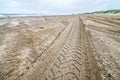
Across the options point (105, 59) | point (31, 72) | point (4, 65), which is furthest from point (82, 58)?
point (4, 65)

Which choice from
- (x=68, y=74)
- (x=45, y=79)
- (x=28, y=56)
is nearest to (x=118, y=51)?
(x=68, y=74)

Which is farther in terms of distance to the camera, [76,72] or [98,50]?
[98,50]

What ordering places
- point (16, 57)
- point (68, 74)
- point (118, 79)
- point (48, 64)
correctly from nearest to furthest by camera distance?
point (118, 79)
point (68, 74)
point (48, 64)
point (16, 57)

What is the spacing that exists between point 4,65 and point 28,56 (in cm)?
78

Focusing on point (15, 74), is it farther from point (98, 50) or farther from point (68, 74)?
point (98, 50)

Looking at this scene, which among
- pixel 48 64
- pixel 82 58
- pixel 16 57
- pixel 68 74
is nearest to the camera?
pixel 68 74

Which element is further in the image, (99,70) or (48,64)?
(48,64)

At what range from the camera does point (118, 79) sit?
2.53 meters

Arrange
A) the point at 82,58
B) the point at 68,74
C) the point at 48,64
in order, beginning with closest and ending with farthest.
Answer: the point at 68,74, the point at 48,64, the point at 82,58

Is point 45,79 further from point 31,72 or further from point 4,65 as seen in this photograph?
point 4,65

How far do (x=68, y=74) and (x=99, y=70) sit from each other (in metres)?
0.71

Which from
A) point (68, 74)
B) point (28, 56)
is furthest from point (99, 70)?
point (28, 56)

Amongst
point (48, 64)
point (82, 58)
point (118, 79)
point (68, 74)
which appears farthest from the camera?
point (82, 58)

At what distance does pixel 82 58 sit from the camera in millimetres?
3562
